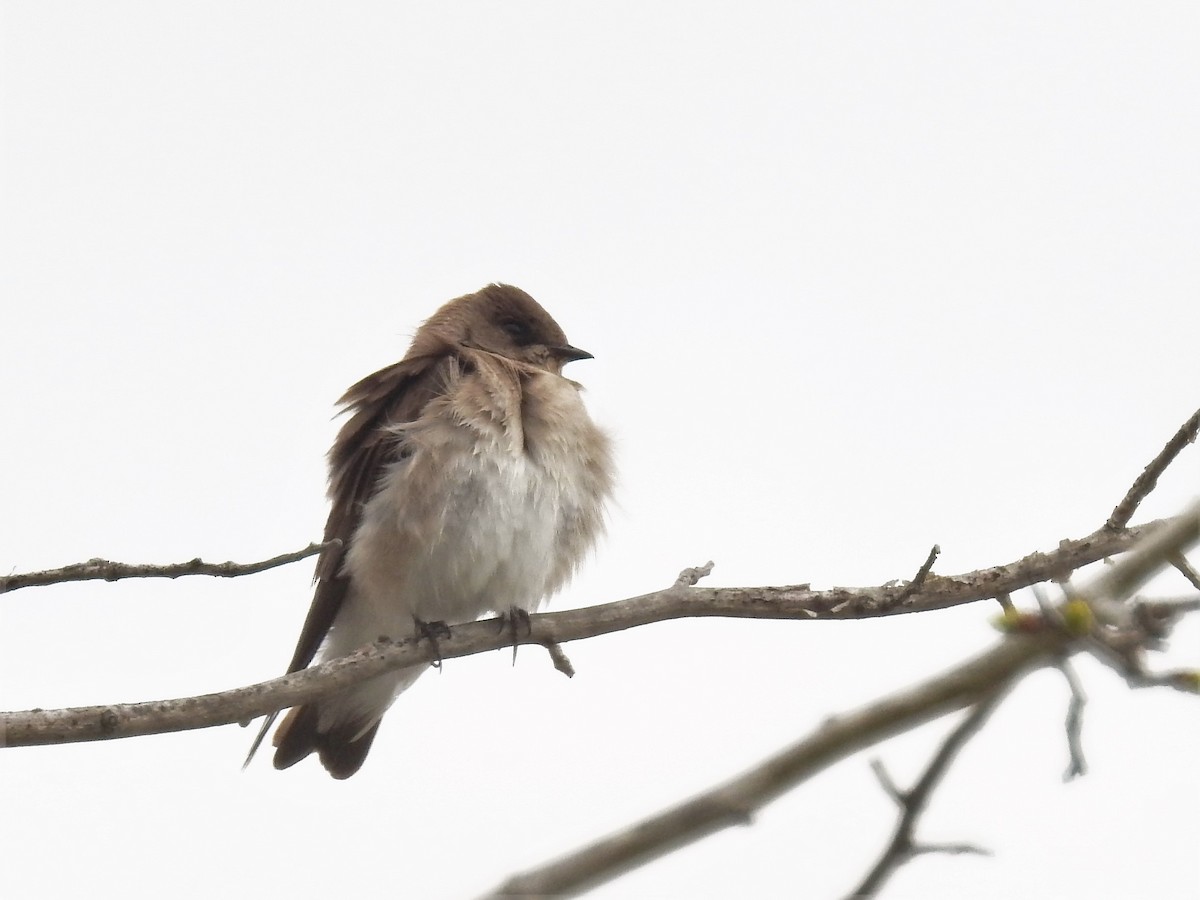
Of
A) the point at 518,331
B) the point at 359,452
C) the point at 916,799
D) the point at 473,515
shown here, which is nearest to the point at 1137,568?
the point at 916,799

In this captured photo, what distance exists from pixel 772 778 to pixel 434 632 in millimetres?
5202

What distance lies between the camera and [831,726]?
2131 mm

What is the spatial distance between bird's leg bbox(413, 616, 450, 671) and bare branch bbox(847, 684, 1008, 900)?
4.64 m

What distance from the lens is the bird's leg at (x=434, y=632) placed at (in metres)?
7.06

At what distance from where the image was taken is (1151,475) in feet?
18.1

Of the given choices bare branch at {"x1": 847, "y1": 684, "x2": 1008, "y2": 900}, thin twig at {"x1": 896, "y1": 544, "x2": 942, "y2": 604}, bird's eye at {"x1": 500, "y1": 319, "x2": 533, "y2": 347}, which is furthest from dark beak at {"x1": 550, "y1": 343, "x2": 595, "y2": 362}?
bare branch at {"x1": 847, "y1": 684, "x2": 1008, "y2": 900}

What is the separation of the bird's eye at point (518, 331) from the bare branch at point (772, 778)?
25.2ft

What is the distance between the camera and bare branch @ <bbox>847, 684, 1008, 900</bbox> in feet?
6.97

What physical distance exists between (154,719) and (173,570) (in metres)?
0.61

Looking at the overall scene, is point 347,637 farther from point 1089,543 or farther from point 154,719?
point 1089,543

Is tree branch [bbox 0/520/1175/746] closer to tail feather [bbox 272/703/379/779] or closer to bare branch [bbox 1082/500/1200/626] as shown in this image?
tail feather [bbox 272/703/379/779]

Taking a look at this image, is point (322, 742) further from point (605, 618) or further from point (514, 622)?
point (605, 618)

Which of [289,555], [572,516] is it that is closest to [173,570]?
[289,555]

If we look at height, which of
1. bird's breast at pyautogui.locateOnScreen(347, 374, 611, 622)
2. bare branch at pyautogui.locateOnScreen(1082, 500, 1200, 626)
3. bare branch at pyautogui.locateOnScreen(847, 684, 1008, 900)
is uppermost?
bird's breast at pyautogui.locateOnScreen(347, 374, 611, 622)
